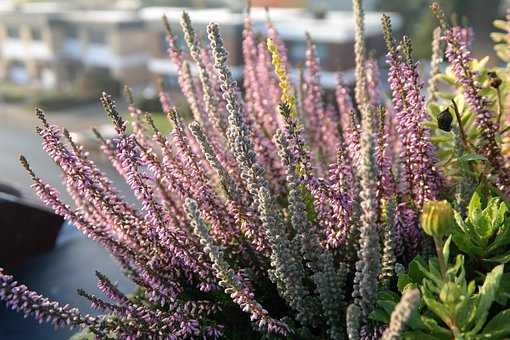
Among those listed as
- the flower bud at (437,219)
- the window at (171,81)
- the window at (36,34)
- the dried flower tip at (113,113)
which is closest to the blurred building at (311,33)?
the window at (171,81)

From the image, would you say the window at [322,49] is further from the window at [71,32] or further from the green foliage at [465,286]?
the green foliage at [465,286]

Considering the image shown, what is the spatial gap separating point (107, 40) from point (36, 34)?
792 cm

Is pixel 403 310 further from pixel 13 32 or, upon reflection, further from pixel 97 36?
pixel 13 32

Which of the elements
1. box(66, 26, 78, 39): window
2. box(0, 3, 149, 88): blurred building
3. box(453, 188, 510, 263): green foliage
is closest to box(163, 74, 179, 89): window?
box(0, 3, 149, 88): blurred building

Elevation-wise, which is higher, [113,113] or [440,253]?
[113,113]

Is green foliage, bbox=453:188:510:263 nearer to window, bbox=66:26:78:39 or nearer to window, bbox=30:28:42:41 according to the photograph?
window, bbox=66:26:78:39

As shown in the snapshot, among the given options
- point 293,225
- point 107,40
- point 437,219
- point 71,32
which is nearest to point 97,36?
point 107,40

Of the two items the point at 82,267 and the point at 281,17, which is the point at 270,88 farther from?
the point at 281,17

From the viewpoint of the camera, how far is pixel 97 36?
1930 inches

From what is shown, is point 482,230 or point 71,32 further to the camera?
point 71,32

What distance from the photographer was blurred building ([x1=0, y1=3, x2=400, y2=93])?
3766cm

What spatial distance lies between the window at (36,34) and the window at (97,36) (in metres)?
5.45

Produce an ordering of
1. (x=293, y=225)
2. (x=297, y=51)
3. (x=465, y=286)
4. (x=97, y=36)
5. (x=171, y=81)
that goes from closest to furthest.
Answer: (x=465, y=286) < (x=293, y=225) < (x=297, y=51) < (x=171, y=81) < (x=97, y=36)

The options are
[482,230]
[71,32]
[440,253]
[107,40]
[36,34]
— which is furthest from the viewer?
[36,34]
